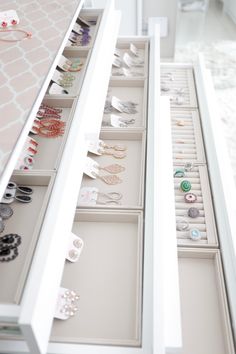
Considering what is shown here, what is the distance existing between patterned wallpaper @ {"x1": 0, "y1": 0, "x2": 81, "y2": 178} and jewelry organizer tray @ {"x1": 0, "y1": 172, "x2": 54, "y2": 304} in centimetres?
21

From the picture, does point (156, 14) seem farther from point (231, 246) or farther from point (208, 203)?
point (231, 246)

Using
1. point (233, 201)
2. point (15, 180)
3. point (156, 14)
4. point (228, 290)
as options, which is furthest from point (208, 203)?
point (156, 14)

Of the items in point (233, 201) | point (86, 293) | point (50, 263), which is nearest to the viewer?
point (50, 263)

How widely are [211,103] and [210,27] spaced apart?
2820mm

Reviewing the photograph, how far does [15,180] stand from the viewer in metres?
1.14

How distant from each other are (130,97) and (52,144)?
76cm

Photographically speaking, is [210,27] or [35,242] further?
[210,27]

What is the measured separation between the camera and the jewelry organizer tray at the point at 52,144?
1.18 m

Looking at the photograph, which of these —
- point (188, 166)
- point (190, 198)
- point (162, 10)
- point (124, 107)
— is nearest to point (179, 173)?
point (188, 166)

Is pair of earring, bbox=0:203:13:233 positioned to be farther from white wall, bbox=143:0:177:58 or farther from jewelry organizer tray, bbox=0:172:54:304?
white wall, bbox=143:0:177:58

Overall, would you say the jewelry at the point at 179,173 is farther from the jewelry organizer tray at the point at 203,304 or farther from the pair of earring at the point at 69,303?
the pair of earring at the point at 69,303

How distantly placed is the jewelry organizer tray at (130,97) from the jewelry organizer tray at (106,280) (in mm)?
549

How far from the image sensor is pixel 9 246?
94 centimetres

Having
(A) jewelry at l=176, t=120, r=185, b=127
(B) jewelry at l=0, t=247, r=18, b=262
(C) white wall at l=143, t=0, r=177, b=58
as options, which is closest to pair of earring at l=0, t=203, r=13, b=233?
(B) jewelry at l=0, t=247, r=18, b=262
